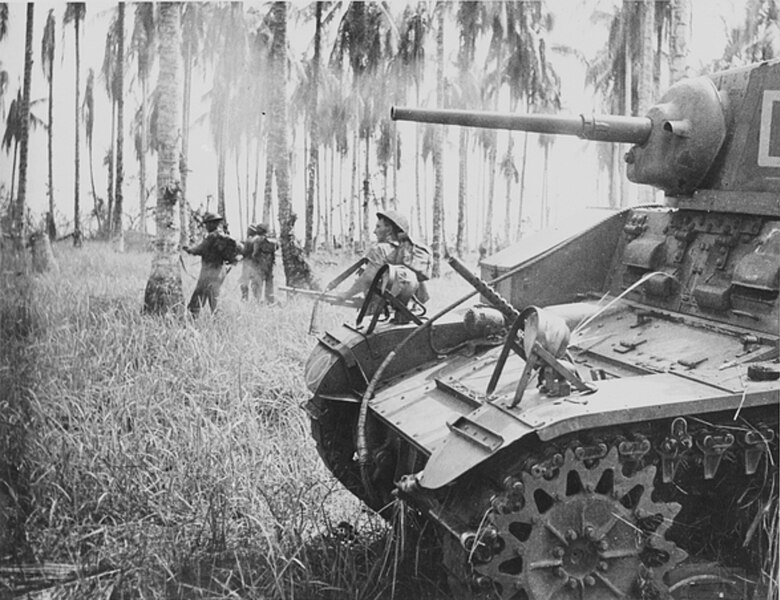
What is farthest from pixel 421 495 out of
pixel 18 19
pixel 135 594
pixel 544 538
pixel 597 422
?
pixel 18 19

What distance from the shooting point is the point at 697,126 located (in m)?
4.89

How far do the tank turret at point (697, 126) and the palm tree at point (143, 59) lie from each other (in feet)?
4.38

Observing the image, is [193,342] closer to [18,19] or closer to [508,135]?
[18,19]

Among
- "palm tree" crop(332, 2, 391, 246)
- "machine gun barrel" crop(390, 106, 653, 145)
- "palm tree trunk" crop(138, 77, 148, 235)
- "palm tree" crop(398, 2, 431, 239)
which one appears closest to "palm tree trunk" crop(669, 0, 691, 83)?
"machine gun barrel" crop(390, 106, 653, 145)

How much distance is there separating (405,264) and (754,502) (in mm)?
2387

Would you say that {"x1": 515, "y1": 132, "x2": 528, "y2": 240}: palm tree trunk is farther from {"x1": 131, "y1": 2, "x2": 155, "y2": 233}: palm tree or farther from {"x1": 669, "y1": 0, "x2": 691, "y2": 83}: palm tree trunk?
{"x1": 131, "y1": 2, "x2": 155, "y2": 233}: palm tree

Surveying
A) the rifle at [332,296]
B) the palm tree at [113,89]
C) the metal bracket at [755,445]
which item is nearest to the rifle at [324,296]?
the rifle at [332,296]

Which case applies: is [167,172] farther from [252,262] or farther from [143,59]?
[252,262]

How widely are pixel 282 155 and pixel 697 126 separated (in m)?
2.35

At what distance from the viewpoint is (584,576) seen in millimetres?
3643

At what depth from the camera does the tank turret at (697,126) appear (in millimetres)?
4723

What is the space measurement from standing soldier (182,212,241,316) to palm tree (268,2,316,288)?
0.34 m

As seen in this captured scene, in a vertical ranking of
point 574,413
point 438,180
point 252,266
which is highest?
point 438,180

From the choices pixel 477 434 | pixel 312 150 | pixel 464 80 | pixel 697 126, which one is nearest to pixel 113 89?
pixel 312 150
